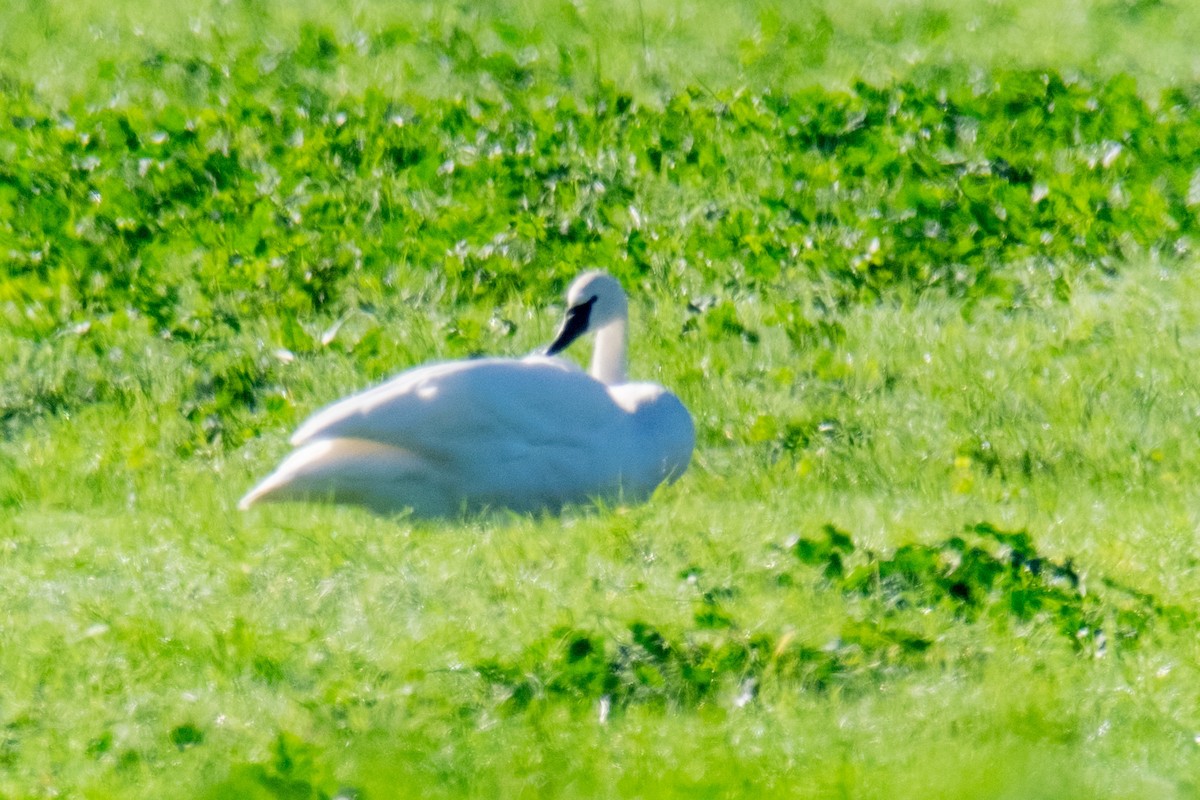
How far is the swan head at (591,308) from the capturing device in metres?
8.69

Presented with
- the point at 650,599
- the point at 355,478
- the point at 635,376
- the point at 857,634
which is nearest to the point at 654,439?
the point at 355,478

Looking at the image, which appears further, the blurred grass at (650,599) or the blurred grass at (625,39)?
the blurred grass at (625,39)

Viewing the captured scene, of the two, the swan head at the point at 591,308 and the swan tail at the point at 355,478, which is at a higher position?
the swan head at the point at 591,308

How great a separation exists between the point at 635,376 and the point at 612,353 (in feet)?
2.89

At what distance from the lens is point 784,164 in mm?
11773

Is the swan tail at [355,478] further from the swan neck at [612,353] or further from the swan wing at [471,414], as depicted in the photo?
the swan neck at [612,353]

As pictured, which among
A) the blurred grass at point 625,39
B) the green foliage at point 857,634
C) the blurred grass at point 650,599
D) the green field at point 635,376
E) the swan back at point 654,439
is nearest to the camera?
the blurred grass at point 650,599

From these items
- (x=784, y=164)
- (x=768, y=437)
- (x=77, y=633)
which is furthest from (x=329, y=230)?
(x=77, y=633)

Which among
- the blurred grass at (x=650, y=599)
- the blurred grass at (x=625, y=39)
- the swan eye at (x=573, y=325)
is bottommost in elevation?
the blurred grass at (x=650, y=599)

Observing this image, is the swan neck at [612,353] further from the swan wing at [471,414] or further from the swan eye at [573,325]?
the swan wing at [471,414]

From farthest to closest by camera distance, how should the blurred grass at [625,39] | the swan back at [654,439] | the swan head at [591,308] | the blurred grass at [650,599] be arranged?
the blurred grass at [625,39]
the swan head at [591,308]
the swan back at [654,439]
the blurred grass at [650,599]

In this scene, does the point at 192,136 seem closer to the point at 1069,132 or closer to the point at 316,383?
the point at 316,383

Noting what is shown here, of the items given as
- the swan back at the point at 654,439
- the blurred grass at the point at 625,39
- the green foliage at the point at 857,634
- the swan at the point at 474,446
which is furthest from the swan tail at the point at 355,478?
the blurred grass at the point at 625,39

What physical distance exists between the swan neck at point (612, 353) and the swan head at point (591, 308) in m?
0.02
